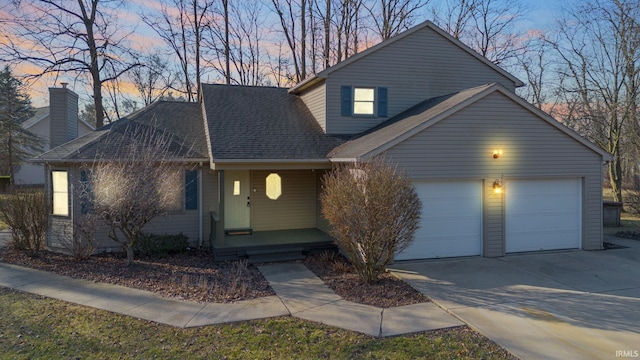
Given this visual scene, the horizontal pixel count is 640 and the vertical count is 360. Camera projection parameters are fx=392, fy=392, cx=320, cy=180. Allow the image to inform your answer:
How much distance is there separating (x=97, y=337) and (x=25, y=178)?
106ft

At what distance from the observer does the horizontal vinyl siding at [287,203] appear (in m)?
12.2

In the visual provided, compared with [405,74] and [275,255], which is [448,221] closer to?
[275,255]

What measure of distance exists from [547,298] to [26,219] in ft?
39.1

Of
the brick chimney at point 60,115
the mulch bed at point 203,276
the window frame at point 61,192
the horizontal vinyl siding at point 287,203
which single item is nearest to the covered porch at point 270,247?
the mulch bed at point 203,276

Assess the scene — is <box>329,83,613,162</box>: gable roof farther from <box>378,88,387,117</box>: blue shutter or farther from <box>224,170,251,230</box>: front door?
<box>224,170,251,230</box>: front door

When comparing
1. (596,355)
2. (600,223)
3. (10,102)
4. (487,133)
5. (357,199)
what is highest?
(10,102)

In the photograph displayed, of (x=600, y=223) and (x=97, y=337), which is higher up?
(x=600, y=223)

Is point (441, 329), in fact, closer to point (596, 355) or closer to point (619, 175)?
point (596, 355)

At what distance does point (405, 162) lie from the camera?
30.3ft

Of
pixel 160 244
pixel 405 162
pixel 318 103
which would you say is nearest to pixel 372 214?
pixel 405 162

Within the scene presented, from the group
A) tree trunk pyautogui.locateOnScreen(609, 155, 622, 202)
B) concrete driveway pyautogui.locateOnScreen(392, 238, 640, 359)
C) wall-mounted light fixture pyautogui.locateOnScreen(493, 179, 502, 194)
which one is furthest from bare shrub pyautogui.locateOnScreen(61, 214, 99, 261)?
tree trunk pyautogui.locateOnScreen(609, 155, 622, 202)

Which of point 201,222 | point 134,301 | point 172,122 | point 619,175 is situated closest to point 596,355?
point 134,301

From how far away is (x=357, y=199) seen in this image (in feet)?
24.2

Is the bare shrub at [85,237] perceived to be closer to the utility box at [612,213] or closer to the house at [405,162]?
the house at [405,162]
